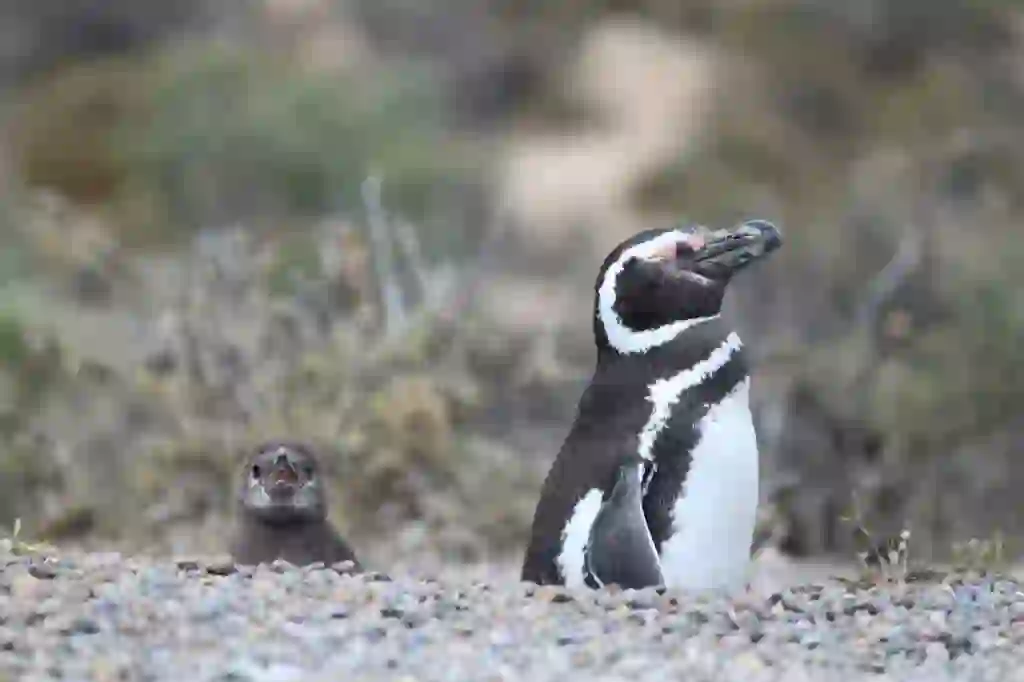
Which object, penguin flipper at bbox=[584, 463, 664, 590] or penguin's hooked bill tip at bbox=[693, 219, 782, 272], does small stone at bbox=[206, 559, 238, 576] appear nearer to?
penguin flipper at bbox=[584, 463, 664, 590]

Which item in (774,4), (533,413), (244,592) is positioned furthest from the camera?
(774,4)

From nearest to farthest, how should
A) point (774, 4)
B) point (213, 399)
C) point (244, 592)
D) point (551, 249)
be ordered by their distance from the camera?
point (244, 592), point (213, 399), point (551, 249), point (774, 4)

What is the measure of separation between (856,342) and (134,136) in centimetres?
1094

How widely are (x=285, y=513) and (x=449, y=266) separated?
21.1ft

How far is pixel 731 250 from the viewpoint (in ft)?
17.6

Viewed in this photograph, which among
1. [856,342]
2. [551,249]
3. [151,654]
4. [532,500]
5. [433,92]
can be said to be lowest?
[151,654]

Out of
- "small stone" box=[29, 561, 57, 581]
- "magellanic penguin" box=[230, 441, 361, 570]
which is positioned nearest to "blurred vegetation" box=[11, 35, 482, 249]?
"magellanic penguin" box=[230, 441, 361, 570]

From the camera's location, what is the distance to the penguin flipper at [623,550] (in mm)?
4883

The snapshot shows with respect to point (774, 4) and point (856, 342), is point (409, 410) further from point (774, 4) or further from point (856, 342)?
point (774, 4)

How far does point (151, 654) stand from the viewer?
12.5 feet

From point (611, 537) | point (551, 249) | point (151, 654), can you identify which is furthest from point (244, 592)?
point (551, 249)

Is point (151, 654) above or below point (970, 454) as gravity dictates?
below

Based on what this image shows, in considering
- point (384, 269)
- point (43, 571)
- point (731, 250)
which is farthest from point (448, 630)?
point (384, 269)

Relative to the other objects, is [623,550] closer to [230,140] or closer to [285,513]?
[285,513]
